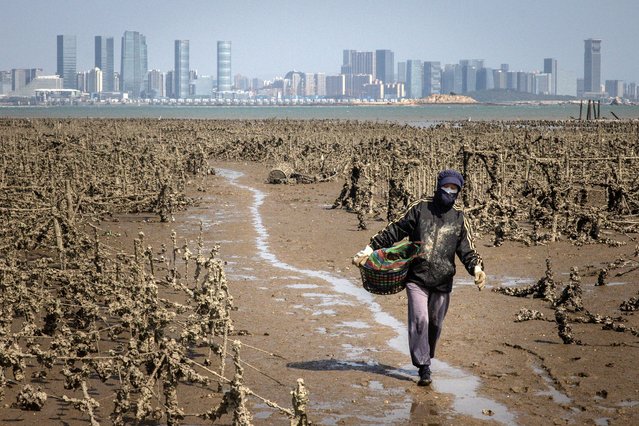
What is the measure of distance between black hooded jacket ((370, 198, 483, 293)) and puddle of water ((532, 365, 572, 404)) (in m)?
1.21

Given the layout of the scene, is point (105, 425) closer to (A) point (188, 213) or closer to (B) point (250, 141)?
(A) point (188, 213)

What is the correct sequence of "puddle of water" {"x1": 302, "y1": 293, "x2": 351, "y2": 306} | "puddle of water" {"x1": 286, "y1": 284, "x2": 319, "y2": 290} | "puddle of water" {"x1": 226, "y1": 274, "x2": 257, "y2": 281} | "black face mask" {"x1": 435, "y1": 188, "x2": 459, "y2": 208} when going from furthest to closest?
1. "puddle of water" {"x1": 226, "y1": 274, "x2": 257, "y2": 281}
2. "puddle of water" {"x1": 286, "y1": 284, "x2": 319, "y2": 290}
3. "puddle of water" {"x1": 302, "y1": 293, "x2": 351, "y2": 306}
4. "black face mask" {"x1": 435, "y1": 188, "x2": 459, "y2": 208}

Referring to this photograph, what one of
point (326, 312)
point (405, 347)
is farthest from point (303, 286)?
point (405, 347)

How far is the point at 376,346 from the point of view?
1066cm

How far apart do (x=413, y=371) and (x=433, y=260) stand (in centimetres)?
115

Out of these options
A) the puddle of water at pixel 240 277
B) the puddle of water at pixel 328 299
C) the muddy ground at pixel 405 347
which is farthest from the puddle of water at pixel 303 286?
the puddle of water at pixel 240 277

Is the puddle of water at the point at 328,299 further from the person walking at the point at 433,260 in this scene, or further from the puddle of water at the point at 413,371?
the person walking at the point at 433,260

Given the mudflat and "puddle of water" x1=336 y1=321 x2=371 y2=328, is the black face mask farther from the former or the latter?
"puddle of water" x1=336 y1=321 x2=371 y2=328

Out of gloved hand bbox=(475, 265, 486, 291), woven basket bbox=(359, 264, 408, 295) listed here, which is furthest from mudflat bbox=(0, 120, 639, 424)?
gloved hand bbox=(475, 265, 486, 291)

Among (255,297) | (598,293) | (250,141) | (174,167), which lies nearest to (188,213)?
(174,167)

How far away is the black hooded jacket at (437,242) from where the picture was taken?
9.21 meters

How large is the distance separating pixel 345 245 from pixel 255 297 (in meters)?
4.88

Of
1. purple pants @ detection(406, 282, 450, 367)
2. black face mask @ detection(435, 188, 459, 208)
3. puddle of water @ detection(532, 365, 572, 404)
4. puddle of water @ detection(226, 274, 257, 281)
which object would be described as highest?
black face mask @ detection(435, 188, 459, 208)

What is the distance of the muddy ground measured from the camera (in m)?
8.49
